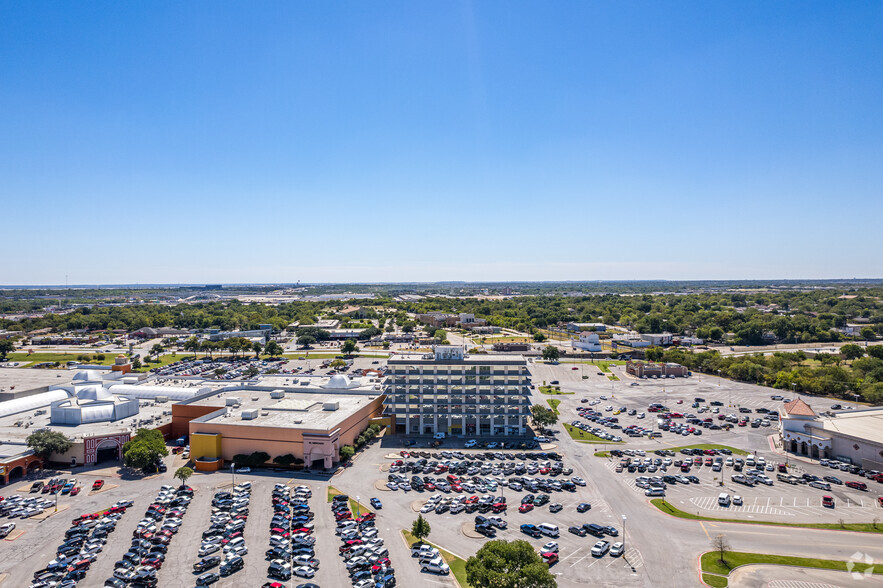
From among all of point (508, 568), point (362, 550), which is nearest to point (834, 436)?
point (508, 568)

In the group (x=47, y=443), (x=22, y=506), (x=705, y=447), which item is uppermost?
(x=47, y=443)

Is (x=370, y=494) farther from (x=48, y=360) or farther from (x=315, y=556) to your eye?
(x=48, y=360)

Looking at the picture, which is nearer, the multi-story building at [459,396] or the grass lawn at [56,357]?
the multi-story building at [459,396]

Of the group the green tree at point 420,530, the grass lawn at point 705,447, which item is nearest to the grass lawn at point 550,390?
the grass lawn at point 705,447

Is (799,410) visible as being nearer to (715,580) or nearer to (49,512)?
(715,580)

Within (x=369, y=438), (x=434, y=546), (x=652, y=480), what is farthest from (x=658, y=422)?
(x=434, y=546)

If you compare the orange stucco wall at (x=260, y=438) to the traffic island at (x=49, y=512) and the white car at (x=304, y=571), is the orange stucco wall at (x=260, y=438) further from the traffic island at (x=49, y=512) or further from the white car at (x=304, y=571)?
the white car at (x=304, y=571)

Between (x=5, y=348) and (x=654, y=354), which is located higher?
(x=5, y=348)
